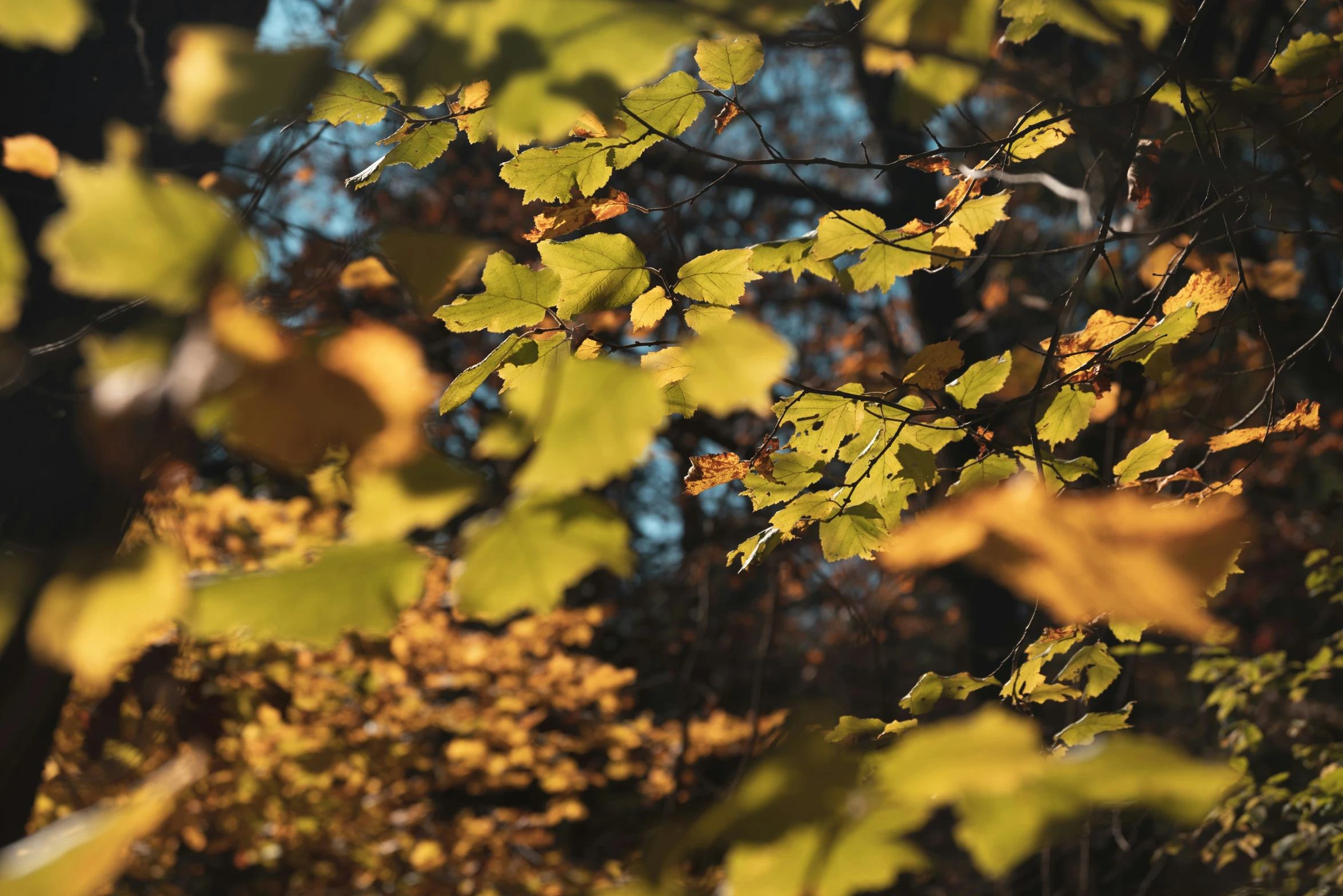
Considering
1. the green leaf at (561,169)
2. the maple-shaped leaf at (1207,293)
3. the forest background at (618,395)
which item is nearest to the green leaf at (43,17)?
the forest background at (618,395)

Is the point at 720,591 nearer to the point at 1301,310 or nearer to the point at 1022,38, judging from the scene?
the point at 1301,310

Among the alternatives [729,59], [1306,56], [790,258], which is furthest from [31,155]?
[1306,56]

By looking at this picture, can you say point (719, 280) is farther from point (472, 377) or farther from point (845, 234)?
point (472, 377)

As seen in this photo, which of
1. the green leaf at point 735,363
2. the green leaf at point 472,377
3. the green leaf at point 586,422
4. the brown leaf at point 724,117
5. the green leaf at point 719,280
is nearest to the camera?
the green leaf at point 586,422

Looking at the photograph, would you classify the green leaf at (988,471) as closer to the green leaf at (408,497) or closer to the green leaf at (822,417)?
the green leaf at (822,417)

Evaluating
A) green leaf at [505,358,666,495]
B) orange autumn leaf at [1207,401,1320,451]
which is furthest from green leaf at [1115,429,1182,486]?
green leaf at [505,358,666,495]

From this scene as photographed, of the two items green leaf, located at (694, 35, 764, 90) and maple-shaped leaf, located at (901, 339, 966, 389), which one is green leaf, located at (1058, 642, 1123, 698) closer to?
maple-shaped leaf, located at (901, 339, 966, 389)

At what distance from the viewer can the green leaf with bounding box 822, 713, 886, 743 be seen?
47.5 inches

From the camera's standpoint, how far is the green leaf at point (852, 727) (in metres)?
1.21

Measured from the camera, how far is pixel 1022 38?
1.41m

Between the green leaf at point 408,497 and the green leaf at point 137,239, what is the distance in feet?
0.52

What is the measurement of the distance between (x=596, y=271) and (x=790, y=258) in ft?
1.11

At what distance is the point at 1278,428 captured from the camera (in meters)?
1.59

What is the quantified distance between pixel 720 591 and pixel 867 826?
26.7 ft
